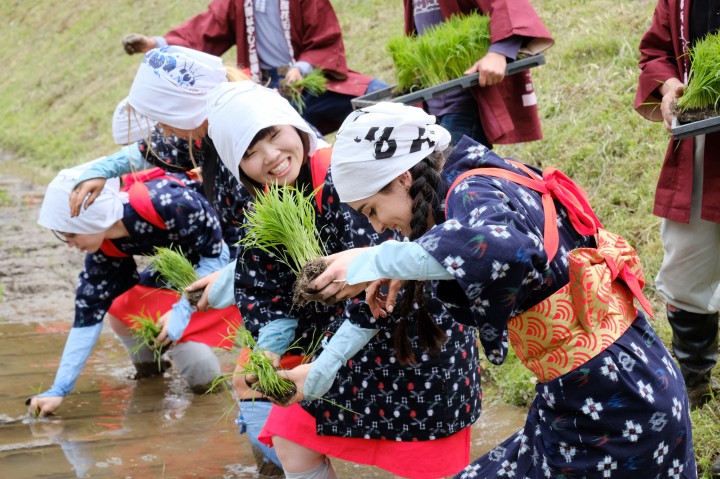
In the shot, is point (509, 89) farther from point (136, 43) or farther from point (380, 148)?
point (136, 43)

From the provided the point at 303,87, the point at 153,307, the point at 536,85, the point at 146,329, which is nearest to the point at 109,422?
the point at 146,329

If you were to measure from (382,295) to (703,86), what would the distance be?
139 cm

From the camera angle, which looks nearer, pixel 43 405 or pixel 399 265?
pixel 399 265

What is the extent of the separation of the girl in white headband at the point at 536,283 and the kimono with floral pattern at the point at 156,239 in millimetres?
2234

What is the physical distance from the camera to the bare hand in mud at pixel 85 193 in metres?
4.32

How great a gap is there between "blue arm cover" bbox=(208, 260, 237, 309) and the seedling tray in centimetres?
168

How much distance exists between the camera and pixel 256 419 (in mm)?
3641

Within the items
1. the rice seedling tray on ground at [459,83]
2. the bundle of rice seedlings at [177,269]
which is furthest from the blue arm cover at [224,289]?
the rice seedling tray on ground at [459,83]

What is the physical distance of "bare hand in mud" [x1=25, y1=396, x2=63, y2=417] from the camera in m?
4.68

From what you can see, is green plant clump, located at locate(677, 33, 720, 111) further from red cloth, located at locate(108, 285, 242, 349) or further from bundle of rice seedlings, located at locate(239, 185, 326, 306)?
red cloth, located at locate(108, 285, 242, 349)

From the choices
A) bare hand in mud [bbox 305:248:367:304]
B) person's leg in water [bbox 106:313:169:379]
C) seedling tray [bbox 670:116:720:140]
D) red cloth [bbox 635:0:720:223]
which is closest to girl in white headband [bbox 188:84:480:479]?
bare hand in mud [bbox 305:248:367:304]

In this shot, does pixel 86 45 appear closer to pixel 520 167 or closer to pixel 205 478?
pixel 205 478

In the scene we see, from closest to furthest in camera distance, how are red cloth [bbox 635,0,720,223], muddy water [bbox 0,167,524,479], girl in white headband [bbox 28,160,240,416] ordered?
red cloth [bbox 635,0,720,223] → muddy water [bbox 0,167,524,479] → girl in white headband [bbox 28,160,240,416]

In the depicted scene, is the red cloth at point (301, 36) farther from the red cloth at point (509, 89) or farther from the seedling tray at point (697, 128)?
the seedling tray at point (697, 128)
